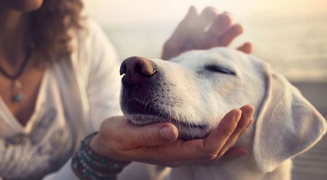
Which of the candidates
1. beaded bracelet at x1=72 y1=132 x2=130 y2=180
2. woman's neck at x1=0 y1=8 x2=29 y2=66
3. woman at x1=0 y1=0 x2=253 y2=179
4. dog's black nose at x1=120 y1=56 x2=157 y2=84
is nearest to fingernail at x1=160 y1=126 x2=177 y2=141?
dog's black nose at x1=120 y1=56 x2=157 y2=84

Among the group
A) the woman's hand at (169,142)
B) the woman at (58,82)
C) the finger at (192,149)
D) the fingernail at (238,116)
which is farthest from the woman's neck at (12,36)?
the fingernail at (238,116)

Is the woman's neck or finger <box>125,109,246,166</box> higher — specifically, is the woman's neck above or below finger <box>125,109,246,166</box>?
above

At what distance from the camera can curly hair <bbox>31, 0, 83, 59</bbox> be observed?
5.62ft

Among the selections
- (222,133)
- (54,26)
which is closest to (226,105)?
(222,133)

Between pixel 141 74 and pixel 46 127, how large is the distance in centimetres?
66

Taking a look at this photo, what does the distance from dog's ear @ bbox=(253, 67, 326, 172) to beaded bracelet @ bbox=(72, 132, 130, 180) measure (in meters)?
0.40

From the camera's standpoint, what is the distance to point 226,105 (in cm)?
124

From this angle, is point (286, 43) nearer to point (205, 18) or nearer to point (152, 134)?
point (205, 18)

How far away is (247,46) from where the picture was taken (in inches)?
65.4

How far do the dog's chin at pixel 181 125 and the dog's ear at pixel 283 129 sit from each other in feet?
0.62

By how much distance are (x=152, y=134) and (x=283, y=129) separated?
0.41 meters

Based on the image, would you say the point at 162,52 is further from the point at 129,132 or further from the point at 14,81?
the point at 129,132

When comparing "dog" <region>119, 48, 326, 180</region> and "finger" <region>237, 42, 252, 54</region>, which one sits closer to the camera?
"dog" <region>119, 48, 326, 180</region>

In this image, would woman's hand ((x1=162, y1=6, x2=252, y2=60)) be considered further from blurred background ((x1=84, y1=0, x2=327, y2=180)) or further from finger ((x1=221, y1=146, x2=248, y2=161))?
finger ((x1=221, y1=146, x2=248, y2=161))
